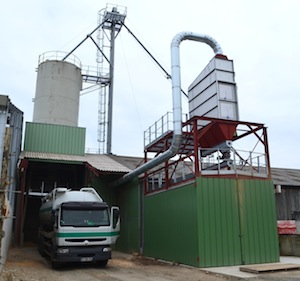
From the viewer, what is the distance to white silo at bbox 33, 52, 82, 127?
2838cm

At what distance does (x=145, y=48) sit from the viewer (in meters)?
35.9

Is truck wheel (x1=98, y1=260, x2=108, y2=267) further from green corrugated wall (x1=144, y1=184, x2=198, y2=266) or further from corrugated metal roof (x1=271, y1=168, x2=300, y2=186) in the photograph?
corrugated metal roof (x1=271, y1=168, x2=300, y2=186)

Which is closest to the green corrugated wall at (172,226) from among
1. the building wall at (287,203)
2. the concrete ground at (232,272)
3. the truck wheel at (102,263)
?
the concrete ground at (232,272)

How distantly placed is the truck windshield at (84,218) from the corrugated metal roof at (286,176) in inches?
584

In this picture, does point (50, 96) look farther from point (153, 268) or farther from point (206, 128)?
point (153, 268)

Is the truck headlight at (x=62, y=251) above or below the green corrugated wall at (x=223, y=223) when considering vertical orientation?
below

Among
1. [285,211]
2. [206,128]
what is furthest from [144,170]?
[285,211]

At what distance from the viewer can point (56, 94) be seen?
28.7 metres

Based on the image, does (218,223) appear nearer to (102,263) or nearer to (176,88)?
(102,263)

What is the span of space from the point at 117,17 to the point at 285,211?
23496 mm

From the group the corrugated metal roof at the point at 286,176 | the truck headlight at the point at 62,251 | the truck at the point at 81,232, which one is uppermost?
the corrugated metal roof at the point at 286,176

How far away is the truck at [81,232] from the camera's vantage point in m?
14.2

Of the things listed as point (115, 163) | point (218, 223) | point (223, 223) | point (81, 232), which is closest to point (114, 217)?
point (81, 232)

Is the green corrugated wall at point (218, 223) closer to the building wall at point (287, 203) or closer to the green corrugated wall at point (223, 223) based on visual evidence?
the green corrugated wall at point (223, 223)
